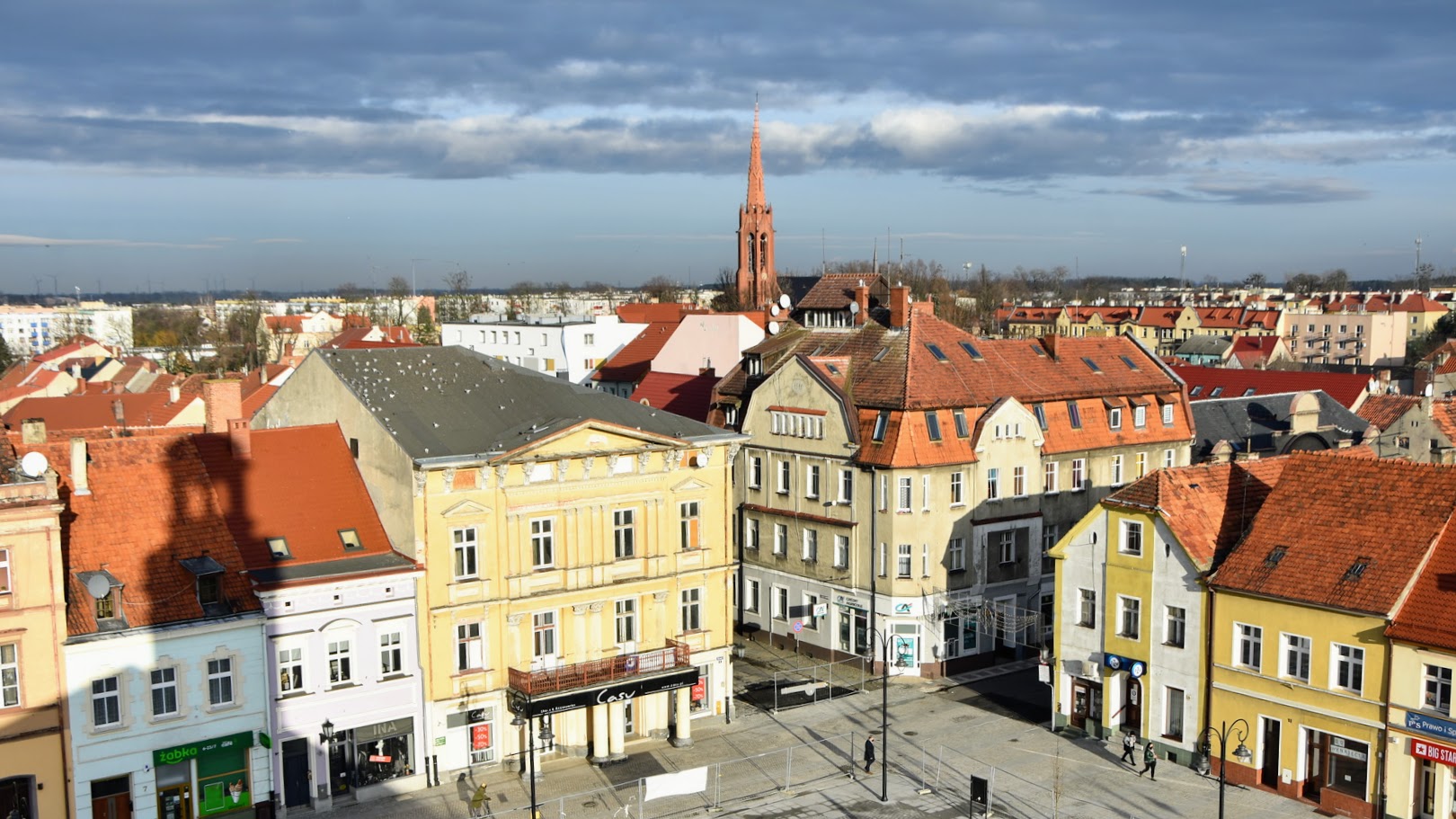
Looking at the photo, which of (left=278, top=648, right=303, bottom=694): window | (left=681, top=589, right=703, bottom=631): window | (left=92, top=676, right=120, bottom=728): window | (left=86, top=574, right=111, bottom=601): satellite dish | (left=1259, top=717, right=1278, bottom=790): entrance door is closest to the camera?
(left=86, top=574, right=111, bottom=601): satellite dish

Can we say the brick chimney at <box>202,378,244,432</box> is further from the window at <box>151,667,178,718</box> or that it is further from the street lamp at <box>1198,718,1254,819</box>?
Answer: the street lamp at <box>1198,718,1254,819</box>

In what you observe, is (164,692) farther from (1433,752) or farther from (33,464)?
(1433,752)

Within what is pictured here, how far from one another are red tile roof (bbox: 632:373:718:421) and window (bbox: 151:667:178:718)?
29323mm

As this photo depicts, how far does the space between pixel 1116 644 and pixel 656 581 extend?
14342 millimetres

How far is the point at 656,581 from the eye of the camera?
39.3m

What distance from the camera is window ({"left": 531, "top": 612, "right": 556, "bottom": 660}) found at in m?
37.3

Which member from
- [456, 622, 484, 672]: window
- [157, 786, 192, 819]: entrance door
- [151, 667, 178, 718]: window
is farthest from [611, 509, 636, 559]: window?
[157, 786, 192, 819]: entrance door

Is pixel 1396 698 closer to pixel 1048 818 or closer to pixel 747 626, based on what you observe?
pixel 1048 818

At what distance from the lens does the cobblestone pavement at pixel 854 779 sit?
33.5m

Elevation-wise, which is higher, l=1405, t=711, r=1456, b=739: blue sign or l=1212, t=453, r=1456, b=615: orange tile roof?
l=1212, t=453, r=1456, b=615: orange tile roof

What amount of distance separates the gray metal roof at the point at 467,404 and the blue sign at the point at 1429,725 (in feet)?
67.9

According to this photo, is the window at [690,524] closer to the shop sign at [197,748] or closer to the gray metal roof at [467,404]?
the gray metal roof at [467,404]

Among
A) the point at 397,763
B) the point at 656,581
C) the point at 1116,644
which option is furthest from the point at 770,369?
the point at 397,763

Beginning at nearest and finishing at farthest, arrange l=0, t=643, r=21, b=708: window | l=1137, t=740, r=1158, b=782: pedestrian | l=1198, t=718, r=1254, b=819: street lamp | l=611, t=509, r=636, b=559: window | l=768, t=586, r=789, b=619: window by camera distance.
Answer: l=0, t=643, r=21, b=708: window < l=1198, t=718, r=1254, b=819: street lamp < l=1137, t=740, r=1158, b=782: pedestrian < l=611, t=509, r=636, b=559: window < l=768, t=586, r=789, b=619: window
